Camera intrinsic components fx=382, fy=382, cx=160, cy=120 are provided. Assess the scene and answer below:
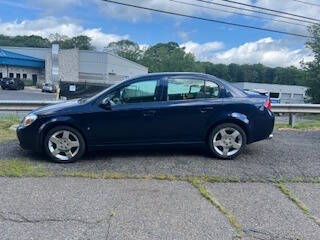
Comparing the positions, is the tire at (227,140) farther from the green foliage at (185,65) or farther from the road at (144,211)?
the green foliage at (185,65)

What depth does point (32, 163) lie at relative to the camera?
616 centimetres

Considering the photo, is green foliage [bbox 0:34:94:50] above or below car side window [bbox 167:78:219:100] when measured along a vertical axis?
above

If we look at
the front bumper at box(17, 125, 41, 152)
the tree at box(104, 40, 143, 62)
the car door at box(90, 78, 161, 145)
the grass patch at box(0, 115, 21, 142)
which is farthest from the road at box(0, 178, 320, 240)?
the tree at box(104, 40, 143, 62)

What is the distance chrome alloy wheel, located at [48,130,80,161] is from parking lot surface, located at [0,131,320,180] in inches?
7.5

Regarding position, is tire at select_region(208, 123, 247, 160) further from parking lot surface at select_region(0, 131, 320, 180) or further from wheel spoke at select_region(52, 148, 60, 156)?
wheel spoke at select_region(52, 148, 60, 156)

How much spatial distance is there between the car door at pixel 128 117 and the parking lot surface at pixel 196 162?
361 mm

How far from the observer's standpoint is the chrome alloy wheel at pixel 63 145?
633 cm

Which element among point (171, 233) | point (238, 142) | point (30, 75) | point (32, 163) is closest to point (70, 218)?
point (171, 233)

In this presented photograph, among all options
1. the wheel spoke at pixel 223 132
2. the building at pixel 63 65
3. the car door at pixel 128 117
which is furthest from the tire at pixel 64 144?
the building at pixel 63 65

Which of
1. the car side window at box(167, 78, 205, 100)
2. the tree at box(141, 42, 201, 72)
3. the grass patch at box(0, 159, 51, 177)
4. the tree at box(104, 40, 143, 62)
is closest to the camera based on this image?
the grass patch at box(0, 159, 51, 177)

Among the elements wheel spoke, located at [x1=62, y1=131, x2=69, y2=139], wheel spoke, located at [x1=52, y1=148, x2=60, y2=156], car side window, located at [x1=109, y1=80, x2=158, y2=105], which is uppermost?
car side window, located at [x1=109, y1=80, x2=158, y2=105]

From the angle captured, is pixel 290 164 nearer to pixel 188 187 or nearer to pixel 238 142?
pixel 238 142

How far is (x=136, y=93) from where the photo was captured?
6.65 metres

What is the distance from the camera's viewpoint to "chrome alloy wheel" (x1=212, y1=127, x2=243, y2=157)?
6668 millimetres
